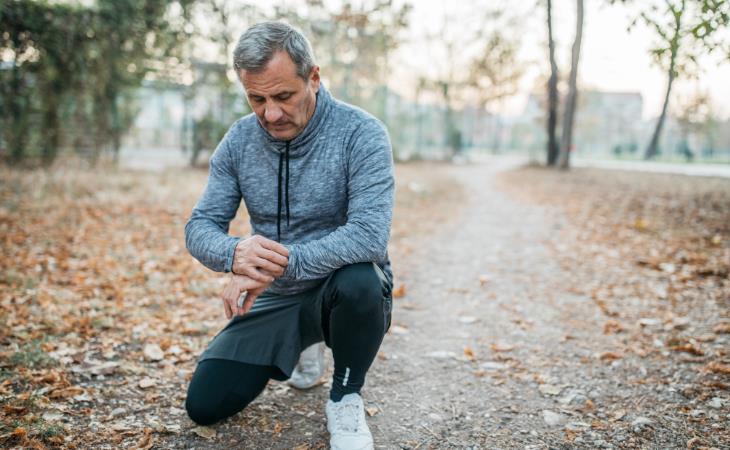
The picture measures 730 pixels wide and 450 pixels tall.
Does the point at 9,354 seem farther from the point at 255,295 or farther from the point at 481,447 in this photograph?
the point at 481,447

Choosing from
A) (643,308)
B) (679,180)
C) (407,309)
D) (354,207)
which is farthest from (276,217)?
(679,180)

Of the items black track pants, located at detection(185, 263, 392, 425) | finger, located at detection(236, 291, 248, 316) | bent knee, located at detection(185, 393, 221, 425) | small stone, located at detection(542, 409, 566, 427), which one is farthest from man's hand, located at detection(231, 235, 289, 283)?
small stone, located at detection(542, 409, 566, 427)

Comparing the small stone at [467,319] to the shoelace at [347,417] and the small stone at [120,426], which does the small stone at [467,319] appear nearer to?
the shoelace at [347,417]

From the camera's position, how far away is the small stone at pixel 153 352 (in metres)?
3.08

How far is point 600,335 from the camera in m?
3.58

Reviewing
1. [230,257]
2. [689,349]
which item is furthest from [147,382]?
[689,349]

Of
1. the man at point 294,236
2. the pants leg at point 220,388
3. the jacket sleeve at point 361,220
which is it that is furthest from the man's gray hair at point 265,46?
the pants leg at point 220,388

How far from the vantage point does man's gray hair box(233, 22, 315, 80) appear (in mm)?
2131

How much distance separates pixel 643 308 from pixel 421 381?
85.1 inches

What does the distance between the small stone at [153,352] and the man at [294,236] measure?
0.85 metres

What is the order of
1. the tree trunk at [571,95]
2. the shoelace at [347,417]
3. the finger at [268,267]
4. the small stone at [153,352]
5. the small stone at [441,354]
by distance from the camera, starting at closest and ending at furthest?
the finger at [268,267], the shoelace at [347,417], the small stone at [153,352], the small stone at [441,354], the tree trunk at [571,95]

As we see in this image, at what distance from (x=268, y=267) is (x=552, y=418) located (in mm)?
1535

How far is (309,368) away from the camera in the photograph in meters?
2.77

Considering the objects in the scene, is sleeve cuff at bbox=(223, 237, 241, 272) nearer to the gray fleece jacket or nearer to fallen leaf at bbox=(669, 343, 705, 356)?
the gray fleece jacket
